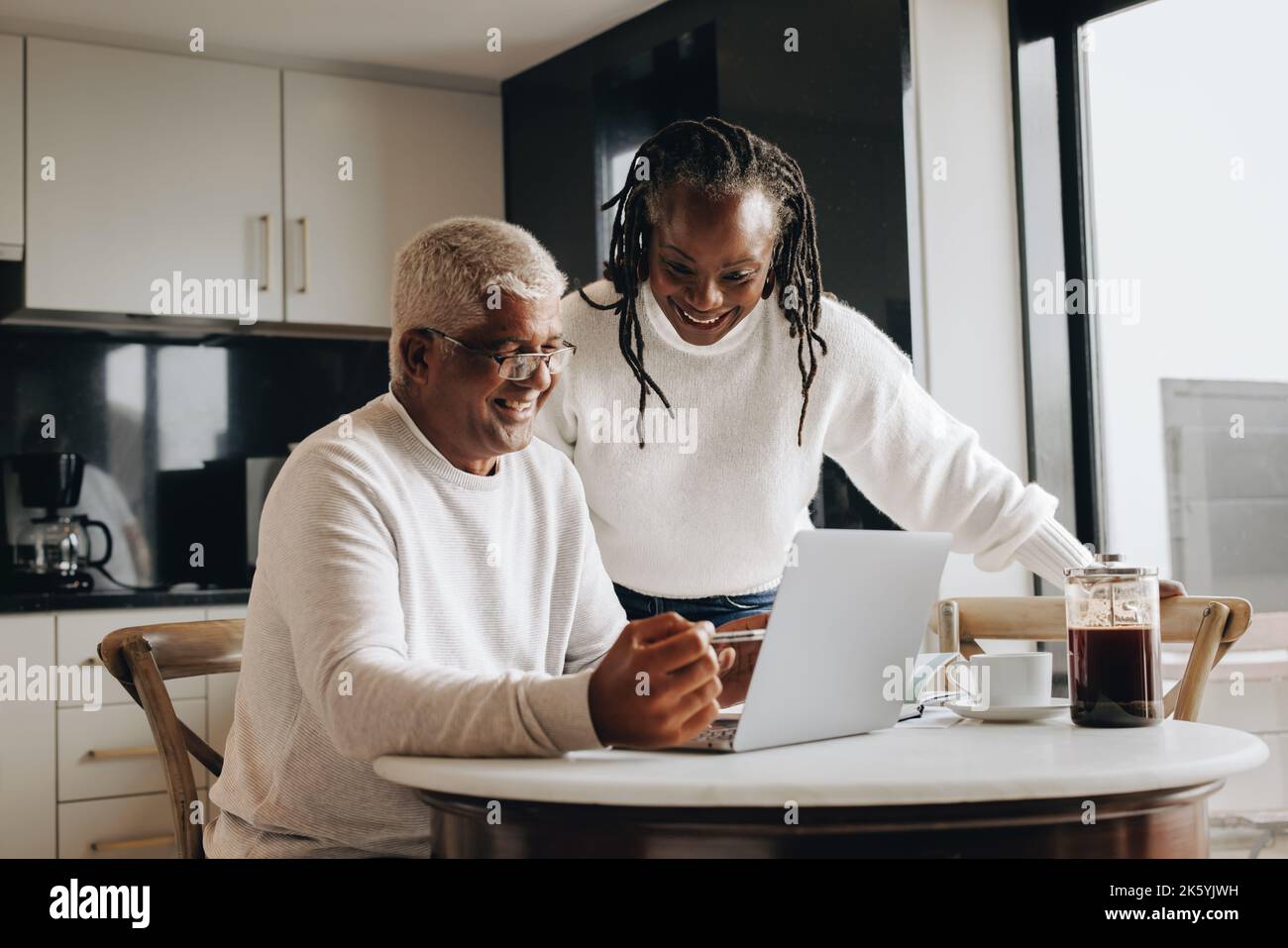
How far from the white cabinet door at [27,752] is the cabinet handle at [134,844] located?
0.31 ft

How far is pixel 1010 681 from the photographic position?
1417 mm

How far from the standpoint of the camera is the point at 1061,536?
1.88 metres

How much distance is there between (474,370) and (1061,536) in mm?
869

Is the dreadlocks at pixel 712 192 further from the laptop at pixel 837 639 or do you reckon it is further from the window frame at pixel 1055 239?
the window frame at pixel 1055 239

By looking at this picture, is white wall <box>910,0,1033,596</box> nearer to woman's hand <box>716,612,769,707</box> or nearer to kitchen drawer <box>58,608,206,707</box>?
woman's hand <box>716,612,769,707</box>

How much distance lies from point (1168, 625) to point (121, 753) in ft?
8.15

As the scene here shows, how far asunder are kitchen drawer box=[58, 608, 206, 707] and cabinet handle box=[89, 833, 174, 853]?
1.05ft

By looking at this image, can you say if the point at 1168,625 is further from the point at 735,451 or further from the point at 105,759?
the point at 105,759

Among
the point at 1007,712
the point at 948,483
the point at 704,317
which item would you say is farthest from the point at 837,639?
the point at 948,483

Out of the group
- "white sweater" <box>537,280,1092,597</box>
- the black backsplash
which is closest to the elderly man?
"white sweater" <box>537,280,1092,597</box>
